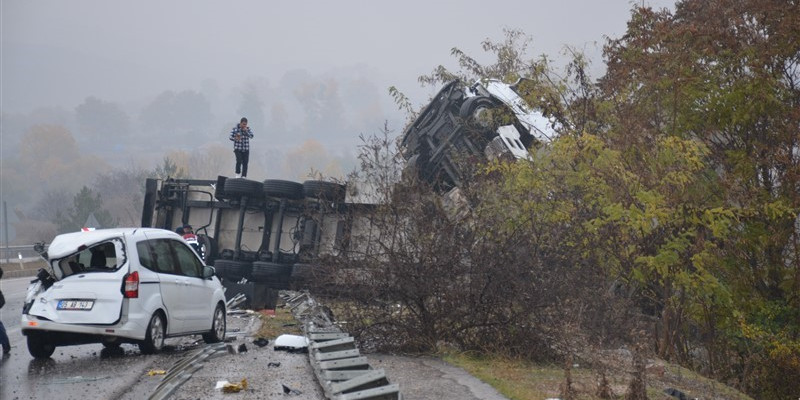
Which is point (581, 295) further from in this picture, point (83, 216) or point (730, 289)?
point (83, 216)

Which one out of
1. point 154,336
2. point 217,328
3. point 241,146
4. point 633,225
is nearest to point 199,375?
point 154,336

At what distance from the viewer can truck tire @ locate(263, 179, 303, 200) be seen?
19688mm

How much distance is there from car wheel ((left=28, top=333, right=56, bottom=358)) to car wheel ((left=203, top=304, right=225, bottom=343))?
246 centimetres

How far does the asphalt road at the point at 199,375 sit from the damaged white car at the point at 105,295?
30 centimetres

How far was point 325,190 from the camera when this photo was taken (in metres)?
18.9

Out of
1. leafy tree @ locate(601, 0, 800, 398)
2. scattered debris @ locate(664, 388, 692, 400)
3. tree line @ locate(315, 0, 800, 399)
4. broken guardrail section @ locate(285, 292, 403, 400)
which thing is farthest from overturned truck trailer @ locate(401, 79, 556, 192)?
scattered debris @ locate(664, 388, 692, 400)

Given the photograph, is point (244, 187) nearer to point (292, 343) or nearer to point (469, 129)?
point (469, 129)

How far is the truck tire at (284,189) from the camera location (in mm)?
19688

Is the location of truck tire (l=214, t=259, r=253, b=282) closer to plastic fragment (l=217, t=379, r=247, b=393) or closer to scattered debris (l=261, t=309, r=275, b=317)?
scattered debris (l=261, t=309, r=275, b=317)

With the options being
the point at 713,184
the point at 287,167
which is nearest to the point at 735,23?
the point at 713,184

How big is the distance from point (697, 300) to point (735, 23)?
499cm

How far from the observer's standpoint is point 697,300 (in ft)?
51.8

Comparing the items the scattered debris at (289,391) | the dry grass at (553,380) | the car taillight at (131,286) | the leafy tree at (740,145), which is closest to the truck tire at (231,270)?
the car taillight at (131,286)

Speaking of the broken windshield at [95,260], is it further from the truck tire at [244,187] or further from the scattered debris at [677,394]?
the truck tire at [244,187]
